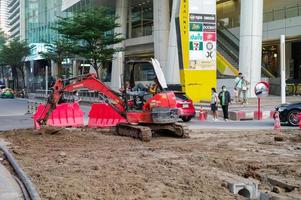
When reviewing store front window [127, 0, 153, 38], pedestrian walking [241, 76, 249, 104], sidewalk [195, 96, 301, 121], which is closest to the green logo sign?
pedestrian walking [241, 76, 249, 104]

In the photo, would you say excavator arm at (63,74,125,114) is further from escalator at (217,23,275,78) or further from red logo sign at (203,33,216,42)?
escalator at (217,23,275,78)

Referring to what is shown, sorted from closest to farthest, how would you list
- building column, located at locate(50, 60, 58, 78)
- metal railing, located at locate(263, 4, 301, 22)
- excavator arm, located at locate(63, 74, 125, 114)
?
excavator arm, located at locate(63, 74, 125, 114) → metal railing, located at locate(263, 4, 301, 22) → building column, located at locate(50, 60, 58, 78)

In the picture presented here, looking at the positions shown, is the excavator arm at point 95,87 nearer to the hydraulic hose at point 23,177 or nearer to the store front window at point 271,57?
the hydraulic hose at point 23,177

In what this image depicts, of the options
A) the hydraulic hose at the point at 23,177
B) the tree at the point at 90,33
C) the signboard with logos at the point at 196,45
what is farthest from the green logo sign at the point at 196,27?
the hydraulic hose at the point at 23,177

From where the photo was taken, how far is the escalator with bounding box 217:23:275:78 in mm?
41469

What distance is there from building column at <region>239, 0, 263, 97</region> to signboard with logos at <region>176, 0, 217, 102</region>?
3.87 metres

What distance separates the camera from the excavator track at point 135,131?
51.1 ft

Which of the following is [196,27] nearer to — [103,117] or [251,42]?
[251,42]

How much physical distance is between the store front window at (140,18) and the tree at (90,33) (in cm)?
1412

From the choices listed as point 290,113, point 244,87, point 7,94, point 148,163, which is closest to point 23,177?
point 148,163

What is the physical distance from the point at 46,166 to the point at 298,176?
4969 millimetres

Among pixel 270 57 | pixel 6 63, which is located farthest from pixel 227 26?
pixel 6 63

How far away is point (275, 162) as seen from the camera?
1136 centimetres

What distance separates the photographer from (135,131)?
52.9 feet
